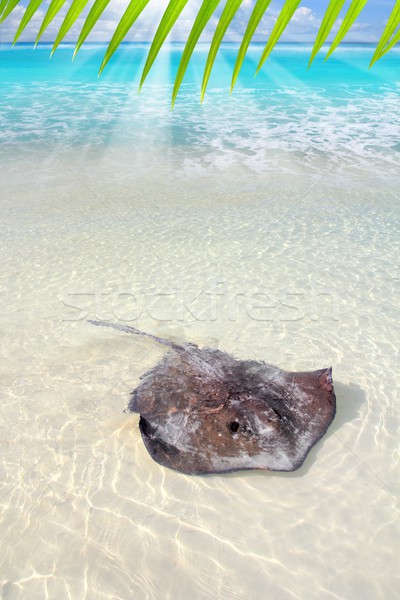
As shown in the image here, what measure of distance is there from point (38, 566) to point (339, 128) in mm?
15344

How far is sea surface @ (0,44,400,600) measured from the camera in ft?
9.39

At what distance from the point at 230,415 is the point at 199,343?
1889 mm

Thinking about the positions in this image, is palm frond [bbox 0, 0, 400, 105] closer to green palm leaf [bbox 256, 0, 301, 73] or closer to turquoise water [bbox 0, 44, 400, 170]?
green palm leaf [bbox 256, 0, 301, 73]

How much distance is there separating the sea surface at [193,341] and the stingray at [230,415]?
368mm

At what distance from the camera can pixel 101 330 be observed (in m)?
5.14

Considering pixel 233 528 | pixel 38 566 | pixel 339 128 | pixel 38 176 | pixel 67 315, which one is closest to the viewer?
pixel 38 566

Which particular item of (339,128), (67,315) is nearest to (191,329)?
(67,315)

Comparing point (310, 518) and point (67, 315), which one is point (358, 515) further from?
point (67, 315)

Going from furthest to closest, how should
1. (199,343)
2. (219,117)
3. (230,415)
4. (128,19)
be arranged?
(219,117), (199,343), (230,415), (128,19)

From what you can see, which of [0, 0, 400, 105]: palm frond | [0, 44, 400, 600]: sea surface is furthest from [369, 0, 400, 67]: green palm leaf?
[0, 44, 400, 600]: sea surface

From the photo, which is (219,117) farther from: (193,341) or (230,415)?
(230,415)

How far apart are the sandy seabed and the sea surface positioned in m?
0.01

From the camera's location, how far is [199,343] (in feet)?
16.2

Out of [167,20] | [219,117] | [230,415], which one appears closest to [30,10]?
[167,20]
